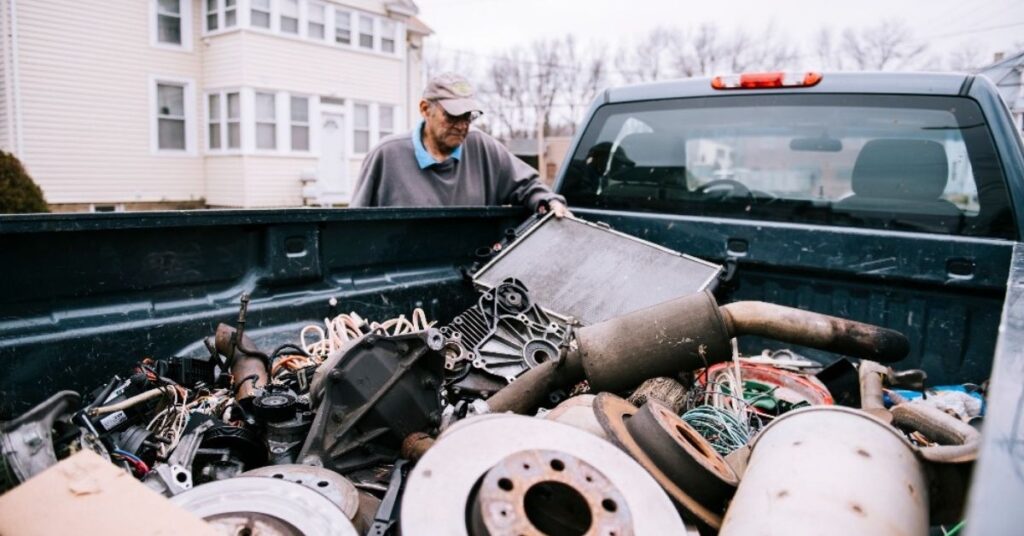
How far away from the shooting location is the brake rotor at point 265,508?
1.33 m

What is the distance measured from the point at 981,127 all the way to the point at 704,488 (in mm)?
2060

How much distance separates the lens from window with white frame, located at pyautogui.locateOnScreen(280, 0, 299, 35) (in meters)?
17.9

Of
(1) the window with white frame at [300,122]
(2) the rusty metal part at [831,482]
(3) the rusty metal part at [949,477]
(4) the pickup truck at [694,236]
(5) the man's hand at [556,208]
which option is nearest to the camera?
(2) the rusty metal part at [831,482]

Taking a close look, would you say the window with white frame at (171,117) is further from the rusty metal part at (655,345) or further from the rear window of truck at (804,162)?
the rusty metal part at (655,345)

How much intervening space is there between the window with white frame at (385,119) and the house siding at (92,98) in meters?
5.15

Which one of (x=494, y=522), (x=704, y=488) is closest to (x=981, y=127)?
(x=704, y=488)

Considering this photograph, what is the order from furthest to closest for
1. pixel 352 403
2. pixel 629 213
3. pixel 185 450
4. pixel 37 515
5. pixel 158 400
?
pixel 629 213 → pixel 158 400 → pixel 352 403 → pixel 185 450 → pixel 37 515

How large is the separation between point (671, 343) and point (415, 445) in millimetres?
849

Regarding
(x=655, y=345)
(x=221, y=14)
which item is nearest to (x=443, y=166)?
(x=655, y=345)

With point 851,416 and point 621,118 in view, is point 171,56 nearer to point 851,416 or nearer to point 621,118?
point 621,118

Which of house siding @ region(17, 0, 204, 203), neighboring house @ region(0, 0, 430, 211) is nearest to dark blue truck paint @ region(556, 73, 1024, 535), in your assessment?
neighboring house @ region(0, 0, 430, 211)

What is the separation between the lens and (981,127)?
2.67 metres

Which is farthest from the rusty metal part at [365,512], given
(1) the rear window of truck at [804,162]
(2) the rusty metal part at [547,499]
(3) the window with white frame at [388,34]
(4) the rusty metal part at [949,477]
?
(3) the window with white frame at [388,34]

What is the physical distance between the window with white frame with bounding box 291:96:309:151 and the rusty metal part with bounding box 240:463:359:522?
706 inches
